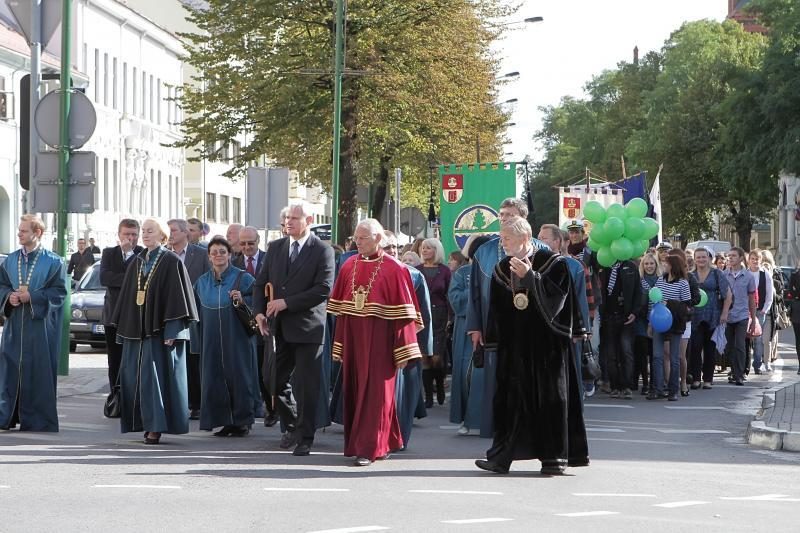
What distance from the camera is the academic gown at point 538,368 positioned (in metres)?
11.5

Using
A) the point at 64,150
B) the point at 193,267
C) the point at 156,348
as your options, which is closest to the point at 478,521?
the point at 156,348

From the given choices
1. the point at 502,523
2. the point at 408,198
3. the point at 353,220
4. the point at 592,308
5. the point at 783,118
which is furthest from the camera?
the point at 408,198

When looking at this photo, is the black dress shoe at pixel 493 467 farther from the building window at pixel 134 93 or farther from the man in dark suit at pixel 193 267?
the building window at pixel 134 93

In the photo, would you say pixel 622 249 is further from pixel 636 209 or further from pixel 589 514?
pixel 589 514

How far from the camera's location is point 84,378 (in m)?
20.7

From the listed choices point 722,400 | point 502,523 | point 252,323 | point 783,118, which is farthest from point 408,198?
point 502,523

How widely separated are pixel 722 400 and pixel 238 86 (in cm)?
1844

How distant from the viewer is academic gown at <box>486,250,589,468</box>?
37.6 feet

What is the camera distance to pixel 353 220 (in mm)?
37594

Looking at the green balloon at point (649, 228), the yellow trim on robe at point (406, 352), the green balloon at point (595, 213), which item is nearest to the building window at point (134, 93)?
the green balloon at point (595, 213)

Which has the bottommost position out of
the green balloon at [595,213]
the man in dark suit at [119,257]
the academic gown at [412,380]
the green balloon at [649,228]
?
the academic gown at [412,380]

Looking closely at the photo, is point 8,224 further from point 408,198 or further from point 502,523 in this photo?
point 502,523

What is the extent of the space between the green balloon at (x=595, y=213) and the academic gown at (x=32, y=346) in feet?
25.9

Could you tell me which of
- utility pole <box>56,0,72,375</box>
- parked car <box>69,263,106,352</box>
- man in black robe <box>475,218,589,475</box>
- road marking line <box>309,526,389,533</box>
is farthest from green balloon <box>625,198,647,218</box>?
road marking line <box>309,526,389,533</box>
